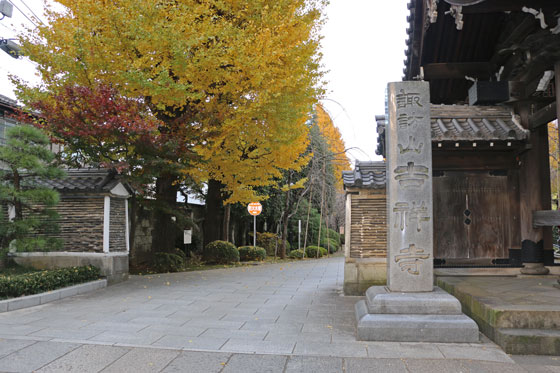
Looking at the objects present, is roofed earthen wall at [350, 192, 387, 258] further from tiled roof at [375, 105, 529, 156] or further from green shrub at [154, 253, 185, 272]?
green shrub at [154, 253, 185, 272]

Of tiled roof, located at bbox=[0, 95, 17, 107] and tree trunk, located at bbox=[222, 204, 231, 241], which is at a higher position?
tiled roof, located at bbox=[0, 95, 17, 107]

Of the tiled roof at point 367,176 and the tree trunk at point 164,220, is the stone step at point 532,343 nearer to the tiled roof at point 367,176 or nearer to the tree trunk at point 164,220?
the tiled roof at point 367,176

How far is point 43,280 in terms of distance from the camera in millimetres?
7852

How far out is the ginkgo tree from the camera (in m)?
9.27

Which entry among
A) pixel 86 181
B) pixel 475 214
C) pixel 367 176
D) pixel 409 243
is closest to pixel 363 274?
pixel 367 176

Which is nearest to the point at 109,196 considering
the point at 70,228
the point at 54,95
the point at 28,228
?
the point at 70,228

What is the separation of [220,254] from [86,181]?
23.8ft

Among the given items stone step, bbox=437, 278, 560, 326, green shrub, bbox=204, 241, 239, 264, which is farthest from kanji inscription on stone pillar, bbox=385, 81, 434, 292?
green shrub, bbox=204, 241, 239, 264

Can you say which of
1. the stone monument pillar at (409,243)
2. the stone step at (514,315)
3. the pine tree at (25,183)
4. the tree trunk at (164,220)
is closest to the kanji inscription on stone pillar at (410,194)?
the stone monument pillar at (409,243)

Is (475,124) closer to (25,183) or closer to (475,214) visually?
(475,214)

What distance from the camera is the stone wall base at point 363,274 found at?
28.7 feet

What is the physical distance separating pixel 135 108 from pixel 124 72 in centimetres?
85

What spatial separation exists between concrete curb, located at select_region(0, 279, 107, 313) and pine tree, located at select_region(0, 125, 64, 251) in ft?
3.42

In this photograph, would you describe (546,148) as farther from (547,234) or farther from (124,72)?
(124,72)
